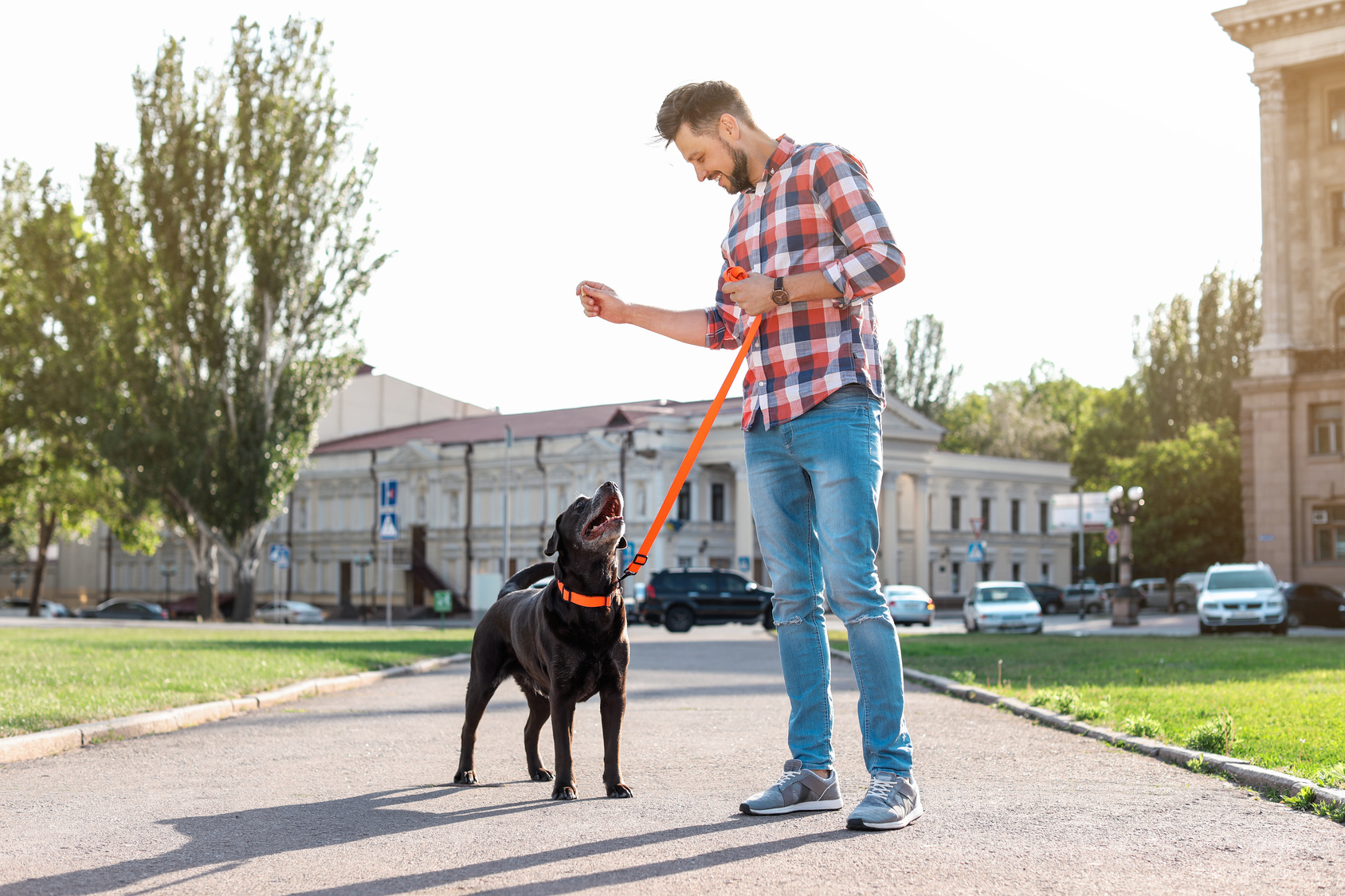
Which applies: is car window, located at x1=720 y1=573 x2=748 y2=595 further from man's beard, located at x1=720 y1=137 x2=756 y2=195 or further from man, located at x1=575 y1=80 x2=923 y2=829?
man's beard, located at x1=720 y1=137 x2=756 y2=195

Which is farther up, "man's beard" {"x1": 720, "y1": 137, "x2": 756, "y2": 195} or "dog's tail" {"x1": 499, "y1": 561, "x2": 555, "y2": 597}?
"man's beard" {"x1": 720, "y1": 137, "x2": 756, "y2": 195}

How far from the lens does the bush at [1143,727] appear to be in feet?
28.2

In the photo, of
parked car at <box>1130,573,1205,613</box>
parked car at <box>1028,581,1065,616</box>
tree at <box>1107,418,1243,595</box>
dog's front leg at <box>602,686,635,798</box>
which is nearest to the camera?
dog's front leg at <box>602,686,635,798</box>

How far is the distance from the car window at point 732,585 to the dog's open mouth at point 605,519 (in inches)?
1494

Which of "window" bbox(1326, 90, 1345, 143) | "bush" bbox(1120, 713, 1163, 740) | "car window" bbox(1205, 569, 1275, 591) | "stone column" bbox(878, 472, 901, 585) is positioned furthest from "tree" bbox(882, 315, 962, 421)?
"bush" bbox(1120, 713, 1163, 740)

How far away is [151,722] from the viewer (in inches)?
385

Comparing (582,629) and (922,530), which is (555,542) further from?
(922,530)

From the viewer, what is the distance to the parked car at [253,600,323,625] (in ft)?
188

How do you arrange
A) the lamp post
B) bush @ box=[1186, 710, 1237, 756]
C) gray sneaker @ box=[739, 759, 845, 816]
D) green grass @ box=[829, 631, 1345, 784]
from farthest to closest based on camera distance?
the lamp post → green grass @ box=[829, 631, 1345, 784] → bush @ box=[1186, 710, 1237, 756] → gray sneaker @ box=[739, 759, 845, 816]

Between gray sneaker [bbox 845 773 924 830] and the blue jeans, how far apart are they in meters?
0.05

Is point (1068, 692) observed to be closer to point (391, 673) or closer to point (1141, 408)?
point (391, 673)

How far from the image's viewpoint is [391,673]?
1730 cm

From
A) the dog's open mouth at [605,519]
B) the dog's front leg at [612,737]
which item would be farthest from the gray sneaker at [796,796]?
the dog's open mouth at [605,519]

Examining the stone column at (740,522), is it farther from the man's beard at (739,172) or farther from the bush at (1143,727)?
the man's beard at (739,172)
